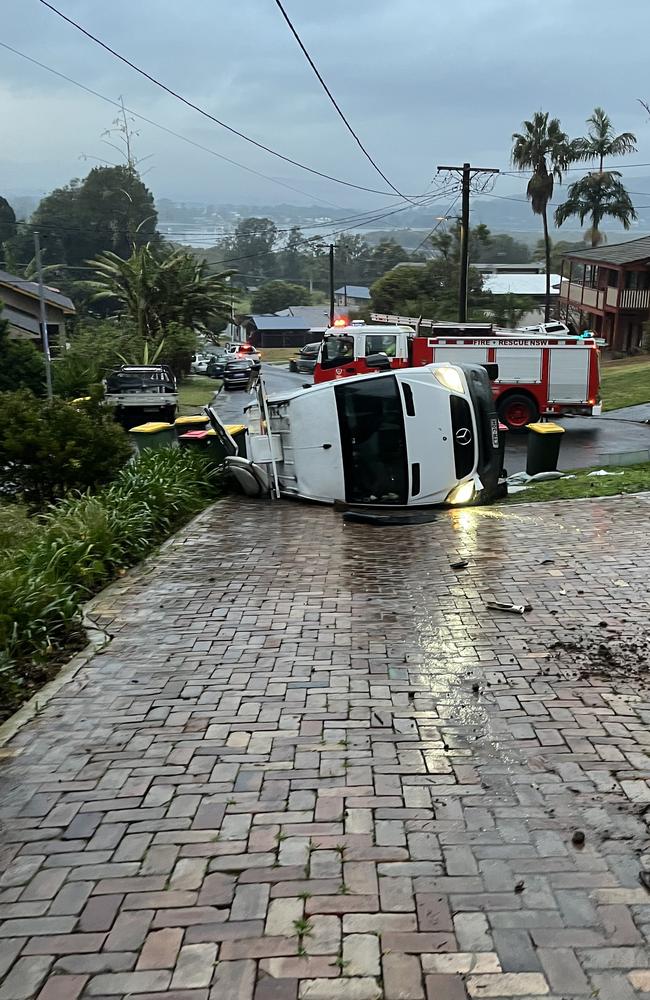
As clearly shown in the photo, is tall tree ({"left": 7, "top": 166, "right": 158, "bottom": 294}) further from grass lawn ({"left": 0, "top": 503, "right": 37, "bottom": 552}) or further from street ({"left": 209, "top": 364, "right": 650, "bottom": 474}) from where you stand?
grass lawn ({"left": 0, "top": 503, "right": 37, "bottom": 552})

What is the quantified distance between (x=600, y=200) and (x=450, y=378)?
47.2 meters

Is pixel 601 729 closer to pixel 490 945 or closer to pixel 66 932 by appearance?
pixel 490 945

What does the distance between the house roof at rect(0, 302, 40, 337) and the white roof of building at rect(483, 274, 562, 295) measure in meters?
31.5

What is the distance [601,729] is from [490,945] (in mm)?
1993

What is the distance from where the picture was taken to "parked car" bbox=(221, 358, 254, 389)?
38.4m

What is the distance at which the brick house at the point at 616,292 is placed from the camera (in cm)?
4247

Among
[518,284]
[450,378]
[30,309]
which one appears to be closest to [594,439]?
[450,378]

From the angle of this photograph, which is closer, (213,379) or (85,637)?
(85,637)

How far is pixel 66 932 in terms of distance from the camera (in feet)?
11.5

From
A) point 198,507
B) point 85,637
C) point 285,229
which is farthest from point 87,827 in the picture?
point 285,229

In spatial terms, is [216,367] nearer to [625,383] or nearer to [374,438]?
[625,383]

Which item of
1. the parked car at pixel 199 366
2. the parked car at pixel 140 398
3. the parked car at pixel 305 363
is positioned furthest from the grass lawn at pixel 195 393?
the parked car at pixel 305 363

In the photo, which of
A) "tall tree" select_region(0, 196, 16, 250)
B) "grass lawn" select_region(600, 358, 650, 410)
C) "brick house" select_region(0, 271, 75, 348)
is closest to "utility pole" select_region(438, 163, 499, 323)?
"grass lawn" select_region(600, 358, 650, 410)

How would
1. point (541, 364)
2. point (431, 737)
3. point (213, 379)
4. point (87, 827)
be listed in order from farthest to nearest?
point (213, 379) → point (541, 364) → point (431, 737) → point (87, 827)
